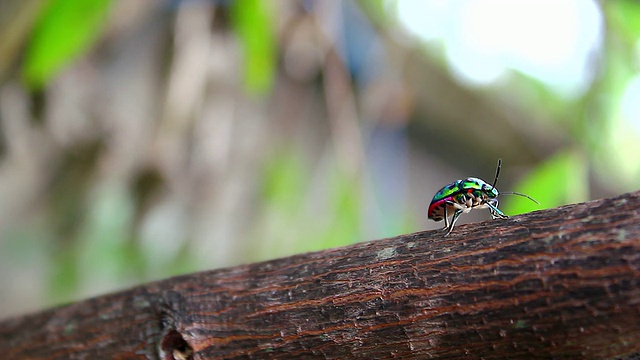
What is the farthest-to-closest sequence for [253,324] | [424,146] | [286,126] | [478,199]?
[424,146]
[286,126]
[478,199]
[253,324]

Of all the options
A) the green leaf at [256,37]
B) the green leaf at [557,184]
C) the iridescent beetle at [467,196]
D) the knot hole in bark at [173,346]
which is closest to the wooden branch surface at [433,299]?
the knot hole in bark at [173,346]

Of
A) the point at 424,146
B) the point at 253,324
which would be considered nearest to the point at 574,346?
the point at 253,324

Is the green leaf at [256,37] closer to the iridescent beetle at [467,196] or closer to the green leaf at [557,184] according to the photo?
the green leaf at [557,184]

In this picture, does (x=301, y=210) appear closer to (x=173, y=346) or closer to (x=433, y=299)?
(x=173, y=346)

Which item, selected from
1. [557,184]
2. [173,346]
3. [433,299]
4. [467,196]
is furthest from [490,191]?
[557,184]

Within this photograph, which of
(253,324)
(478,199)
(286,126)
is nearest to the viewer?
(253,324)

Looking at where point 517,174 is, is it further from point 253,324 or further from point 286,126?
point 253,324
